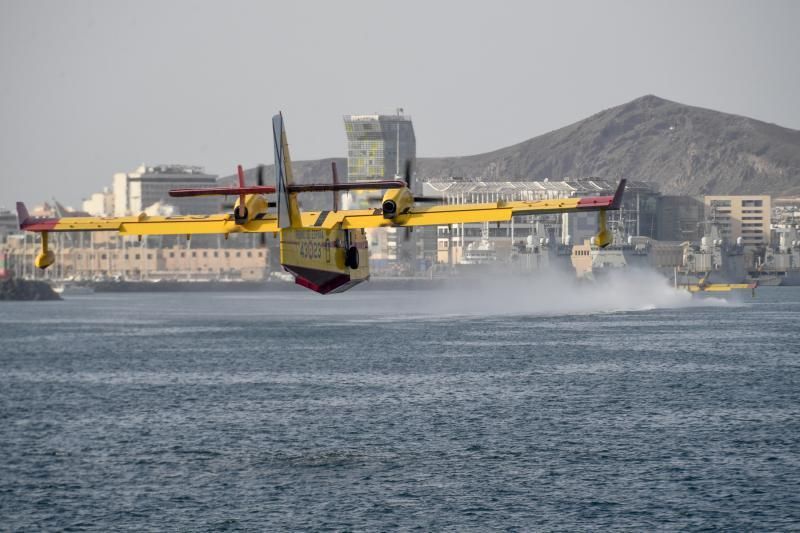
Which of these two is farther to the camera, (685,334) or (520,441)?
(685,334)

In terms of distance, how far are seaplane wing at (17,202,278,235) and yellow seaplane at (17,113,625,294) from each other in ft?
0.16

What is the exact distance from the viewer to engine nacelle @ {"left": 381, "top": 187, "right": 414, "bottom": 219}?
5888cm

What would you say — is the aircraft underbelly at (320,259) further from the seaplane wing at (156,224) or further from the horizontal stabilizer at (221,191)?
the seaplane wing at (156,224)

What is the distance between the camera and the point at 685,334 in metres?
173

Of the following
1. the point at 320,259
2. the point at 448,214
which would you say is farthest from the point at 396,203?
the point at 320,259

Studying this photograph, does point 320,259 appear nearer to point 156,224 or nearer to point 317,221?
point 317,221

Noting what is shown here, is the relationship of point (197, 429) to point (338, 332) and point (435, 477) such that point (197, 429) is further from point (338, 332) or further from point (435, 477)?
point (338, 332)

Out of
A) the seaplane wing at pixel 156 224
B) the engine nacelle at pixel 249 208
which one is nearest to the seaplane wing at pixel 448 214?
the engine nacelle at pixel 249 208

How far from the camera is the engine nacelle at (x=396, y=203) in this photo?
5888 cm

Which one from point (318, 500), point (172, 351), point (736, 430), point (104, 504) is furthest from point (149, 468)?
point (172, 351)

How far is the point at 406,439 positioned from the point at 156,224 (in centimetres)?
2811

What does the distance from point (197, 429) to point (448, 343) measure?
72.3 metres

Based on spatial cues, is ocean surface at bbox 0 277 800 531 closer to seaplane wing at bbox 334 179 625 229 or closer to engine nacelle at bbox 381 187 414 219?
seaplane wing at bbox 334 179 625 229

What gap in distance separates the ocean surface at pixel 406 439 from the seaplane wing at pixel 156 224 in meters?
14.6
